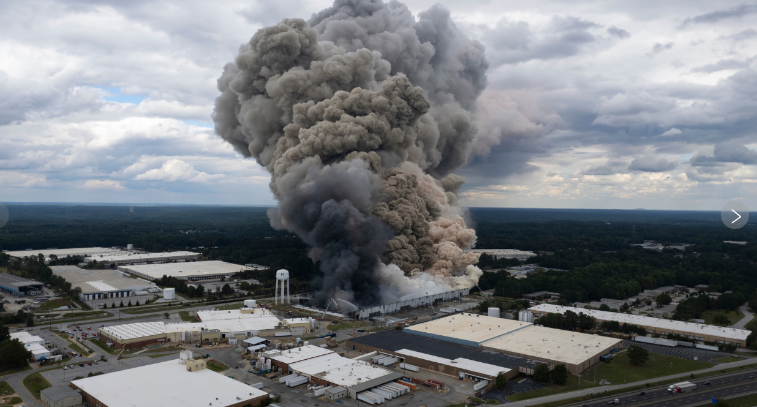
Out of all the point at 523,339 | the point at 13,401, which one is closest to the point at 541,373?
the point at 523,339

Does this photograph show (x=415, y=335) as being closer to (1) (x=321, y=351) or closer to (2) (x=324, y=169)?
(1) (x=321, y=351)

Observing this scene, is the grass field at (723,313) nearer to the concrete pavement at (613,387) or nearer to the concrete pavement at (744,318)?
the concrete pavement at (744,318)

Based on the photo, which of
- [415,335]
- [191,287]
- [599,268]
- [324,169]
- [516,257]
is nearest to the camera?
[415,335]

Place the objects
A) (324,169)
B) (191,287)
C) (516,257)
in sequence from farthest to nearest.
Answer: (516,257) → (191,287) → (324,169)

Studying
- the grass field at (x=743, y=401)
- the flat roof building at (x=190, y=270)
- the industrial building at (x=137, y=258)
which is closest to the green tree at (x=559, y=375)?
the grass field at (x=743, y=401)

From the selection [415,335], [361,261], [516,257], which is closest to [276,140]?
[361,261]
